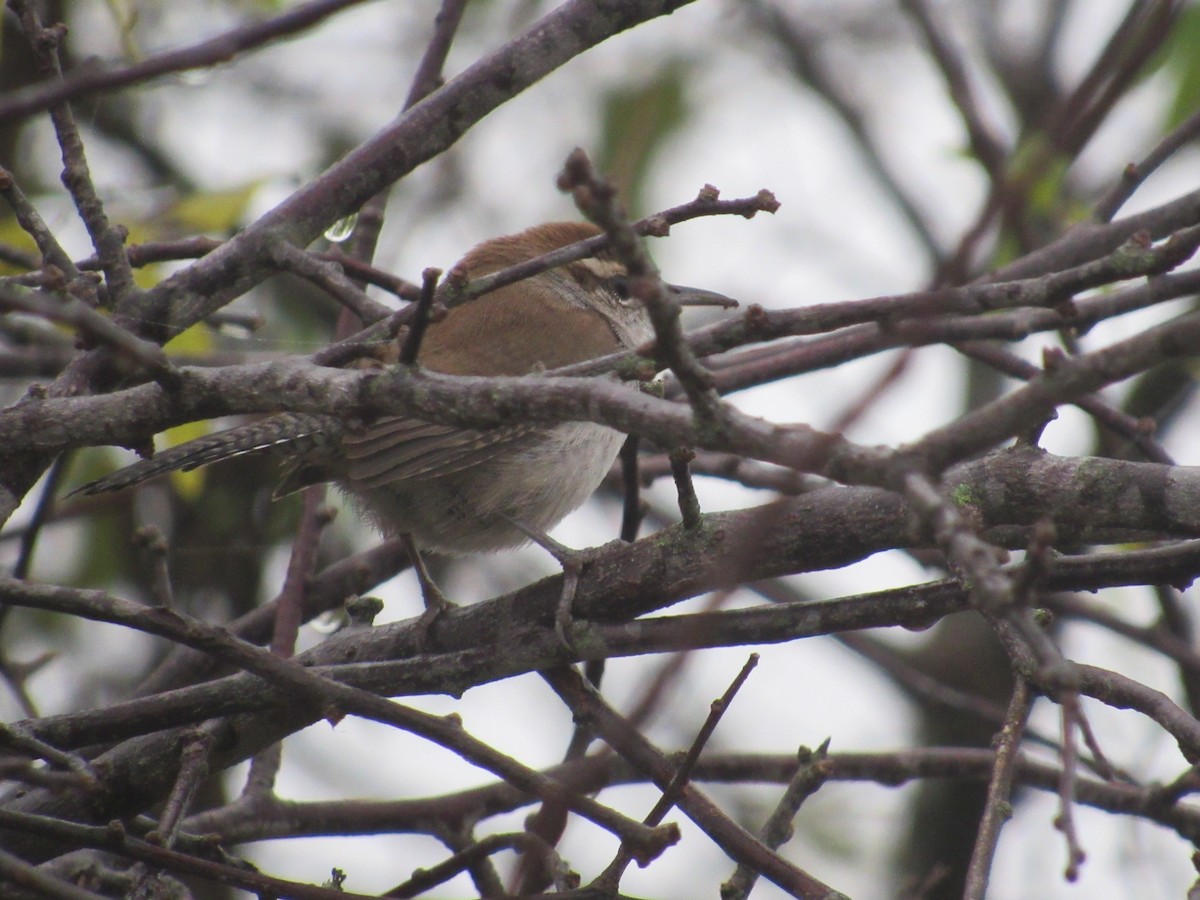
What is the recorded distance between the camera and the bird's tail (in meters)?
3.49

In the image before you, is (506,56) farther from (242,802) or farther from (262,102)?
(262,102)

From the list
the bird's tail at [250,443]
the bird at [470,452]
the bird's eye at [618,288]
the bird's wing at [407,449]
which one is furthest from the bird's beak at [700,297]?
the bird's tail at [250,443]

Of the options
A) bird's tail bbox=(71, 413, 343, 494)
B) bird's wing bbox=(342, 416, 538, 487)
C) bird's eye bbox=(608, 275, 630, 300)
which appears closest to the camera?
bird's tail bbox=(71, 413, 343, 494)

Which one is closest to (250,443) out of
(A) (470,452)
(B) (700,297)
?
(A) (470,452)

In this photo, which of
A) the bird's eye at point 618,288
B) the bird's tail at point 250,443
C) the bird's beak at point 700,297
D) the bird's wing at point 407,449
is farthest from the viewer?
the bird's eye at point 618,288

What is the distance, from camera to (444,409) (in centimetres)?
235

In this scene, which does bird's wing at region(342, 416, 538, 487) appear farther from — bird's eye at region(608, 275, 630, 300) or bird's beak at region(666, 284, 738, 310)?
bird's eye at region(608, 275, 630, 300)

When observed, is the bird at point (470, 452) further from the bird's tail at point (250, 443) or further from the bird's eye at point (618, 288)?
the bird's eye at point (618, 288)

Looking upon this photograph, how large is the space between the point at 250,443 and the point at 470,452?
73 centimetres

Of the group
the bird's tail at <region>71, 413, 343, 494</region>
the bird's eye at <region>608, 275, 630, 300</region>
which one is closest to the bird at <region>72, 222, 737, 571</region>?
the bird's tail at <region>71, 413, 343, 494</region>

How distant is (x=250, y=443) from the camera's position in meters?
3.69

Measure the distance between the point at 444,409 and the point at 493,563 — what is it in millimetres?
5271

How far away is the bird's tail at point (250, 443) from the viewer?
349cm

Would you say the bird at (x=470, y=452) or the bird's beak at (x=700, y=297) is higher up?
the bird's beak at (x=700, y=297)
